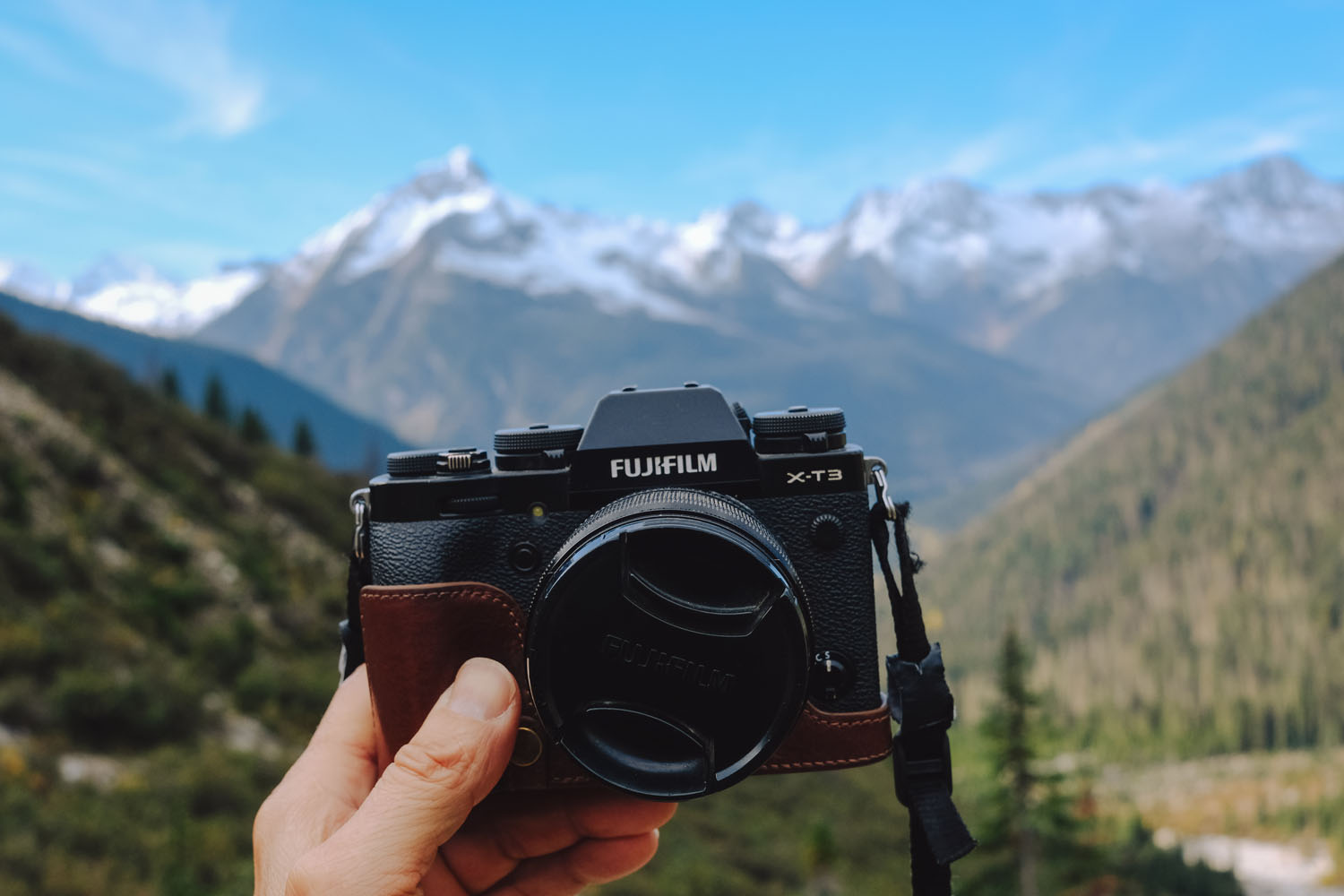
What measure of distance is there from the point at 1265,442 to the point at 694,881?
189m

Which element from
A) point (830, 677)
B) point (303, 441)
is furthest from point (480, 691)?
point (303, 441)

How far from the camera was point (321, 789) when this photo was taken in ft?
7.51

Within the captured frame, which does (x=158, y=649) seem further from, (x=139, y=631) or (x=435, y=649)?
(x=435, y=649)

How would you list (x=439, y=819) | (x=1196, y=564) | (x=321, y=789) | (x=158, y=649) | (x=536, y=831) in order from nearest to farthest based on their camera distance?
(x=439, y=819) → (x=321, y=789) → (x=536, y=831) → (x=158, y=649) → (x=1196, y=564)

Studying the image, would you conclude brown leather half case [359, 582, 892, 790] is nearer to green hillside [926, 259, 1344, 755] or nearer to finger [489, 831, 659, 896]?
finger [489, 831, 659, 896]

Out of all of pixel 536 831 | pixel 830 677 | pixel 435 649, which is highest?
pixel 435 649

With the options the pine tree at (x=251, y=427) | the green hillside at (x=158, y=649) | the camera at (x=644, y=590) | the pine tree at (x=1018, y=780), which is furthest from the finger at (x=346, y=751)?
the pine tree at (x=251, y=427)

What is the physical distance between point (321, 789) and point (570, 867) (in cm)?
76

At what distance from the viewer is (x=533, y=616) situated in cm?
184

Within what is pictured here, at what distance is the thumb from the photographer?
181cm

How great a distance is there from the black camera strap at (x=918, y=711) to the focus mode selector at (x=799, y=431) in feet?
0.52

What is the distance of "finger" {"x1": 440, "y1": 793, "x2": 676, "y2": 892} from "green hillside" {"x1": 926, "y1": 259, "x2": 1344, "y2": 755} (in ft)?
383

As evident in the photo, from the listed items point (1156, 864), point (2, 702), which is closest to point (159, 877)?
point (2, 702)

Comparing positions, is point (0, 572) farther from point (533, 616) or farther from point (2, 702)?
point (533, 616)
